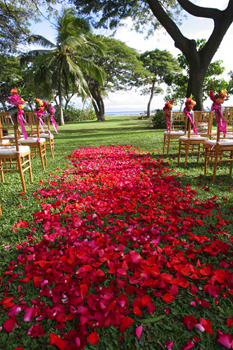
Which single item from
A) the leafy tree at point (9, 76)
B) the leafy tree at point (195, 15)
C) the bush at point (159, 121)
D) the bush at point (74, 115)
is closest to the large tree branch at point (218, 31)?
the leafy tree at point (195, 15)

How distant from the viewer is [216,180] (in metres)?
3.79

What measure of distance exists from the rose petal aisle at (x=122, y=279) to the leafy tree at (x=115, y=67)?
70.4 ft

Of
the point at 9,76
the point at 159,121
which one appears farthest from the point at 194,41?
the point at 9,76

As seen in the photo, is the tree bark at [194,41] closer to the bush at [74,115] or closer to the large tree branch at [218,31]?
the large tree branch at [218,31]

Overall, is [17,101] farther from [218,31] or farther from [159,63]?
[159,63]

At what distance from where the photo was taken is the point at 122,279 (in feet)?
5.18

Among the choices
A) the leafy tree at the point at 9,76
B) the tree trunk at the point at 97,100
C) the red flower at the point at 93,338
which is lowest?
the red flower at the point at 93,338

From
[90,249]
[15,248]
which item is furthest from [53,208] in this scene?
[90,249]

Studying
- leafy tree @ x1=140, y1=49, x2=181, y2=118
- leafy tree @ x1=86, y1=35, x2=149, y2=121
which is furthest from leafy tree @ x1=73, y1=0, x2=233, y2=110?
leafy tree @ x1=140, y1=49, x2=181, y2=118

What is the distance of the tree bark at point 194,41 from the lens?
7.91 meters

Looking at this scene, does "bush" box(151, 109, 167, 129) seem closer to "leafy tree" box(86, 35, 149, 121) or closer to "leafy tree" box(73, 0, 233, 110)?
"leafy tree" box(73, 0, 233, 110)

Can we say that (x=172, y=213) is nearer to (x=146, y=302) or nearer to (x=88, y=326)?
(x=146, y=302)

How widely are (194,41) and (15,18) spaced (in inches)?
295

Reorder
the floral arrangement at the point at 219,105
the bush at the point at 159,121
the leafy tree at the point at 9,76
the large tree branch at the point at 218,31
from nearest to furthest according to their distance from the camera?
the floral arrangement at the point at 219,105
the large tree branch at the point at 218,31
the bush at the point at 159,121
the leafy tree at the point at 9,76
